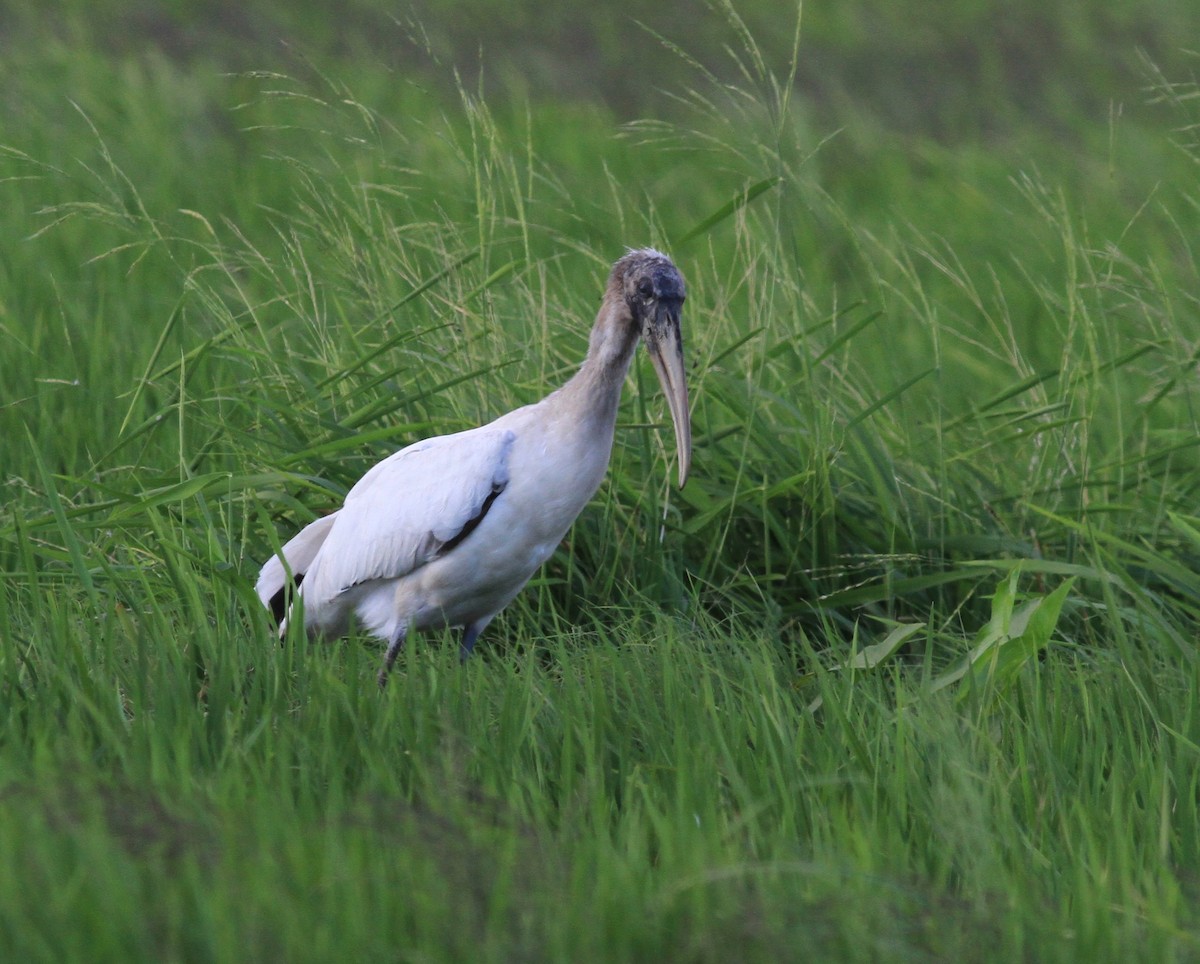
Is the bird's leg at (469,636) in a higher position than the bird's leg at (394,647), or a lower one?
lower

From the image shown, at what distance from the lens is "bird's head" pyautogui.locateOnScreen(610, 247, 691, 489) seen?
13.0 ft

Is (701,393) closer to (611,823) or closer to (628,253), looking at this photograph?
(628,253)

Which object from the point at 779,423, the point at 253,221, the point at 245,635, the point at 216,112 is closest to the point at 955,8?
the point at 216,112

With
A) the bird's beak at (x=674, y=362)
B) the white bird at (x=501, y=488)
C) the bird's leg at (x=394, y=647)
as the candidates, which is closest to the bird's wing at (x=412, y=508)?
the white bird at (x=501, y=488)

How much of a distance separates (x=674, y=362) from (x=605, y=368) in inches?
6.4

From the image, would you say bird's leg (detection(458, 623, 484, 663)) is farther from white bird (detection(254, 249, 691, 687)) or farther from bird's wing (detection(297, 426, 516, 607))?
bird's wing (detection(297, 426, 516, 607))

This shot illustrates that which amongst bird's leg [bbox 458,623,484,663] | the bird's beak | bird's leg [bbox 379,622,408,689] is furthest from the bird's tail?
the bird's beak

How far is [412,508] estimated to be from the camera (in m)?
4.07

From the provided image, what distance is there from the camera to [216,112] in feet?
34.9

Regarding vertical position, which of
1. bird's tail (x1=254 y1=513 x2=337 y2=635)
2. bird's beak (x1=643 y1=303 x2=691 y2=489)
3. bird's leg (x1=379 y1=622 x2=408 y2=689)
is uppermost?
bird's beak (x1=643 y1=303 x2=691 y2=489)

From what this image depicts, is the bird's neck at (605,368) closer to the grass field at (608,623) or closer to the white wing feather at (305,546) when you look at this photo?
the grass field at (608,623)

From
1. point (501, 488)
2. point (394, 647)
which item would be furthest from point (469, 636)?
point (501, 488)

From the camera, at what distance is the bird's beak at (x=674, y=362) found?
397 centimetres

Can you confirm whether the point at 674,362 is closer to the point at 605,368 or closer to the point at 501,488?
the point at 605,368
